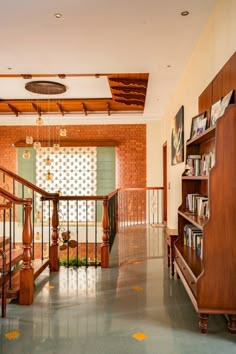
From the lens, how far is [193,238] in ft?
10.6

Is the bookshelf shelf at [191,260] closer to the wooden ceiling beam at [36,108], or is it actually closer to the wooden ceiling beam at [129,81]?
the wooden ceiling beam at [129,81]

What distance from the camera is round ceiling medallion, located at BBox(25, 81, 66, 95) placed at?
19.7 ft

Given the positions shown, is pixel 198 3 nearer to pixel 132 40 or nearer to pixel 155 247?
pixel 132 40

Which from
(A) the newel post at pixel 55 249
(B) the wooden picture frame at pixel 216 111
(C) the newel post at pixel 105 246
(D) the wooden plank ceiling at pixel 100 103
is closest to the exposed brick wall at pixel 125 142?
(D) the wooden plank ceiling at pixel 100 103

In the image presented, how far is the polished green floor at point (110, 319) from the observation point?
2118 millimetres

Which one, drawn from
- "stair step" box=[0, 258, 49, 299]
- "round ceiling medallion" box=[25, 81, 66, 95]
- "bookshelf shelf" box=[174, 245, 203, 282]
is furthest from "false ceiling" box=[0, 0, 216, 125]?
"stair step" box=[0, 258, 49, 299]

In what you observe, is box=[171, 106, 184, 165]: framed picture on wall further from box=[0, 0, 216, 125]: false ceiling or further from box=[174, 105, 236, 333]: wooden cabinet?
box=[174, 105, 236, 333]: wooden cabinet

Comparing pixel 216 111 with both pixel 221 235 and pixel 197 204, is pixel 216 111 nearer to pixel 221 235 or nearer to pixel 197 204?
pixel 197 204

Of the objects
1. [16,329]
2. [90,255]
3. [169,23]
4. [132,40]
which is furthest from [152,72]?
[90,255]

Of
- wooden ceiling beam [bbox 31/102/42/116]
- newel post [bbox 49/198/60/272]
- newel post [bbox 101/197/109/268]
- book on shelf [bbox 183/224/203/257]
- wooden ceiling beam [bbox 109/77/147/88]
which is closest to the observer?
book on shelf [bbox 183/224/203/257]

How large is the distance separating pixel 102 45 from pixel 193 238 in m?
2.83

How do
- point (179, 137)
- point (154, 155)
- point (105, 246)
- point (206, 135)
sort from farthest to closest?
1. point (154, 155)
2. point (179, 137)
3. point (105, 246)
4. point (206, 135)

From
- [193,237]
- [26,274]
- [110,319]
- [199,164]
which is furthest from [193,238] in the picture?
[26,274]

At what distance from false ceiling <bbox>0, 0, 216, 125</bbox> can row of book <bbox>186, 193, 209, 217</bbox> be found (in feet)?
6.58
